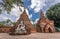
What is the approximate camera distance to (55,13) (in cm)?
491

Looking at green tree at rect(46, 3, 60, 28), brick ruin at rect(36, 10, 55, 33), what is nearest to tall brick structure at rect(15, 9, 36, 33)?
brick ruin at rect(36, 10, 55, 33)

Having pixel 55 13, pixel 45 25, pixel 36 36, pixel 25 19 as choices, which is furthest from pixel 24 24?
pixel 55 13

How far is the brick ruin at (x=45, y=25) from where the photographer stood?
4.93 m

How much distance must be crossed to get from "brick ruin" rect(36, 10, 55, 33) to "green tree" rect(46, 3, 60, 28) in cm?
10

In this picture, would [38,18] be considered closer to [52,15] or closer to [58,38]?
[52,15]

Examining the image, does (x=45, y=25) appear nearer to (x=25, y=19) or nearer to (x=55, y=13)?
(x=55, y=13)

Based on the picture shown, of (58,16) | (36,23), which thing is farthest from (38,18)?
(58,16)

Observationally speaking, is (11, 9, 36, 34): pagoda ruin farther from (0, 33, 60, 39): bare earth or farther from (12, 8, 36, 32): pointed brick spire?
(0, 33, 60, 39): bare earth

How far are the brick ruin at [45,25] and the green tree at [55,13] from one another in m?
0.10

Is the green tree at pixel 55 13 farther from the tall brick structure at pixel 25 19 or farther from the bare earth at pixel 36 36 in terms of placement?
the tall brick structure at pixel 25 19

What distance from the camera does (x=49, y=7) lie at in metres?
4.93

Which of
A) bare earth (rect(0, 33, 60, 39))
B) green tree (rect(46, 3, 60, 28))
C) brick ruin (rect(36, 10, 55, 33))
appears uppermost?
green tree (rect(46, 3, 60, 28))

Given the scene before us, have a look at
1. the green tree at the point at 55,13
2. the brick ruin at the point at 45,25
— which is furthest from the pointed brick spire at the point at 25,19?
the green tree at the point at 55,13

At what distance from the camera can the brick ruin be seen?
194 inches
